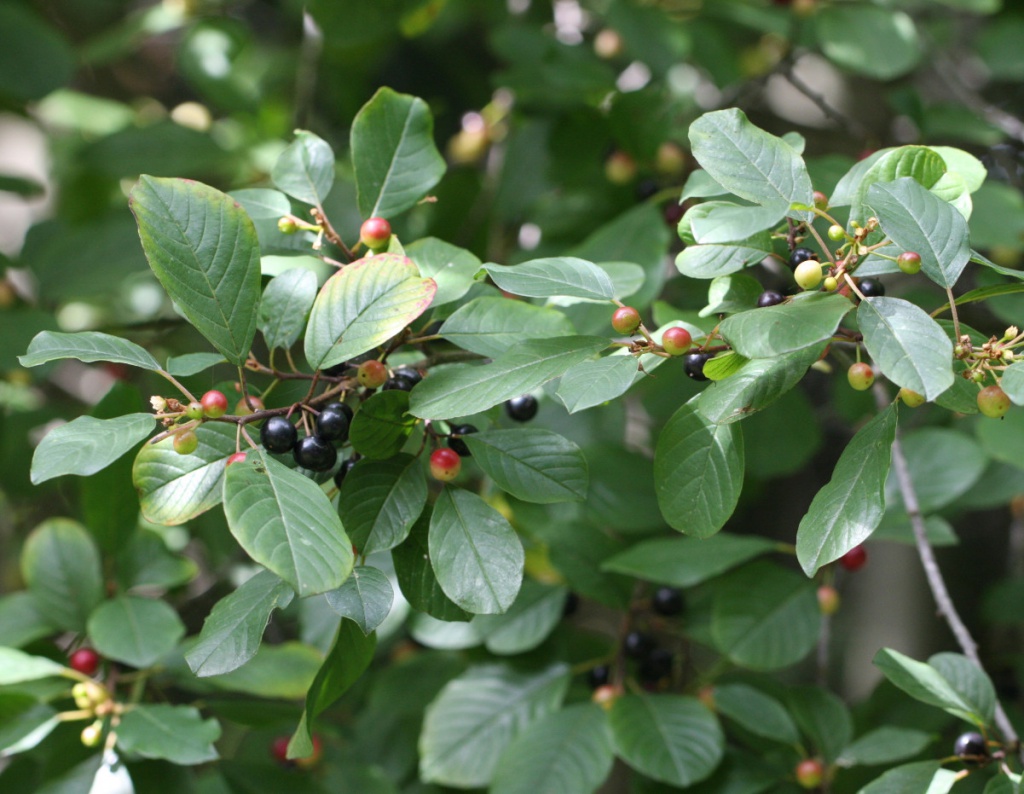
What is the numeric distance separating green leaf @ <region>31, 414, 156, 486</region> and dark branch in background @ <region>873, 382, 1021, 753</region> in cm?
84

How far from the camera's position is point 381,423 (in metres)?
0.76

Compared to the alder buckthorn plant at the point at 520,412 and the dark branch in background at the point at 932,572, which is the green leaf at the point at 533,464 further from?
the dark branch in background at the point at 932,572

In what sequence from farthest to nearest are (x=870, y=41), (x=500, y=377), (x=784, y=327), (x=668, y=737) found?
(x=870, y=41) → (x=668, y=737) → (x=500, y=377) → (x=784, y=327)

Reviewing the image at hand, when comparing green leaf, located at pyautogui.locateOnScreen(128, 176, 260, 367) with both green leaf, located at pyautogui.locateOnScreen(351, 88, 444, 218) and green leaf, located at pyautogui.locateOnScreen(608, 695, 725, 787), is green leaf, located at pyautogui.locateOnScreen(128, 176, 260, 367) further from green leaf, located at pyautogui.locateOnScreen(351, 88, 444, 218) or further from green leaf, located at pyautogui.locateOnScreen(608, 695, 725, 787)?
green leaf, located at pyautogui.locateOnScreen(608, 695, 725, 787)

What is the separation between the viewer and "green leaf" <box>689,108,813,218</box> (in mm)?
713

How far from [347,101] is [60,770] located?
5.21 ft

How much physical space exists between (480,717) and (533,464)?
2.16 ft

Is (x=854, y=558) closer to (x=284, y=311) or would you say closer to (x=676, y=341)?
(x=676, y=341)

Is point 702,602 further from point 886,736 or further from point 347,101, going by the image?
point 347,101

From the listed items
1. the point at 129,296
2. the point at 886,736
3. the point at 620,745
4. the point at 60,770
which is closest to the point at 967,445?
the point at 886,736

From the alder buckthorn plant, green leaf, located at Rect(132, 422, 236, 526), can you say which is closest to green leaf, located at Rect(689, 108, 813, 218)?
the alder buckthorn plant

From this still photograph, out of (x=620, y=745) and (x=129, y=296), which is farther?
(x=129, y=296)

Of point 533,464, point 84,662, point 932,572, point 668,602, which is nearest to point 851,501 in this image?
point 533,464

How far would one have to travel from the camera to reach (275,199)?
36.6 inches
